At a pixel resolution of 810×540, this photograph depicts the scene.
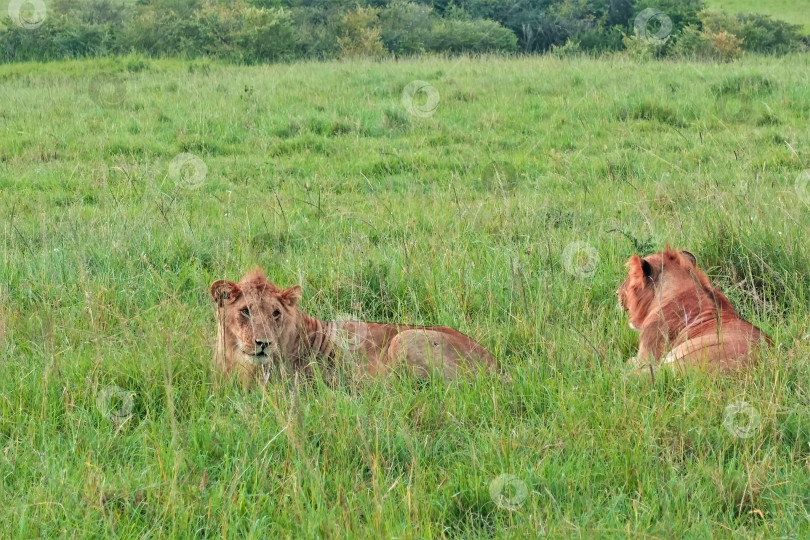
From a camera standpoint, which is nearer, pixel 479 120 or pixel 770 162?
pixel 770 162

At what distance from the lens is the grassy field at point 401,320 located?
3033 millimetres

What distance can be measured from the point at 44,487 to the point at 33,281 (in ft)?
8.79

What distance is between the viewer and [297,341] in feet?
15.3

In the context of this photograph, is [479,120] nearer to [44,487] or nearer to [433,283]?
[433,283]

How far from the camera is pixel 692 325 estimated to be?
181 inches

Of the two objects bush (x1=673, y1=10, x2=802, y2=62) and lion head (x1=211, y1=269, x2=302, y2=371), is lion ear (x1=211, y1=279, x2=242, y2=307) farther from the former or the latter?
bush (x1=673, y1=10, x2=802, y2=62)

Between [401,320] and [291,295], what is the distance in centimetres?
98

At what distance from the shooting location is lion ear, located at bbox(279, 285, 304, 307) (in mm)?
4520

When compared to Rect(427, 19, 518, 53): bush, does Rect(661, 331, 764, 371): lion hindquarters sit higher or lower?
higher

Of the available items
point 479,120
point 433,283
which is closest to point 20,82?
point 479,120

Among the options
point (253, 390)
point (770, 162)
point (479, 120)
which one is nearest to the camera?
point (253, 390)

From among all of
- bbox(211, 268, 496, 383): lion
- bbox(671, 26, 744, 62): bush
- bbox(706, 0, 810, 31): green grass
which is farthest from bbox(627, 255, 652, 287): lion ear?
bbox(706, 0, 810, 31): green grass

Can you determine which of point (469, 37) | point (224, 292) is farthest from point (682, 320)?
point (469, 37)

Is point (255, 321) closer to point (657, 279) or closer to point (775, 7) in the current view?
point (657, 279)
